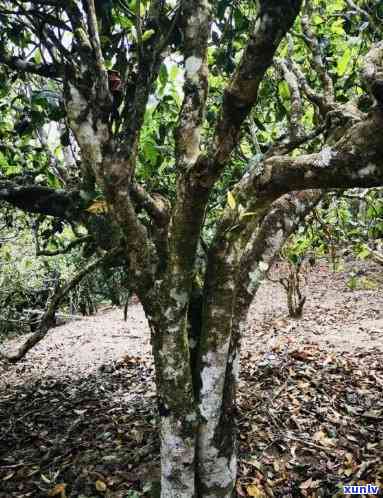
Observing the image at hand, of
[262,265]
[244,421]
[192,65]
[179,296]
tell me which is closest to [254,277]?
[262,265]

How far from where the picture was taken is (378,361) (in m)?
5.32

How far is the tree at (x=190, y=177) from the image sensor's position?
177cm

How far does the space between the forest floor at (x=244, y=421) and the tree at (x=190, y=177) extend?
92cm

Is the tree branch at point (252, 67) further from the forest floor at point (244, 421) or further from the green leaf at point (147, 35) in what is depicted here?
the forest floor at point (244, 421)

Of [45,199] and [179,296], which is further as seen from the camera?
[45,199]

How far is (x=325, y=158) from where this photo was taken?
1.83 metres

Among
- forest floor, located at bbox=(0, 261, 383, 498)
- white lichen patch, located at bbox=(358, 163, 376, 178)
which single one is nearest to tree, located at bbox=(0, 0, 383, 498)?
white lichen patch, located at bbox=(358, 163, 376, 178)

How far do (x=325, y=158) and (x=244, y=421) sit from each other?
301cm

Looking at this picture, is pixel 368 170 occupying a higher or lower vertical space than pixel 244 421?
higher

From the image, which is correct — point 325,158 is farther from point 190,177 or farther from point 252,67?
point 190,177

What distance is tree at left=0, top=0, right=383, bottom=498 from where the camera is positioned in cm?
177

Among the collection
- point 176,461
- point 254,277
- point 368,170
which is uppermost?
point 368,170

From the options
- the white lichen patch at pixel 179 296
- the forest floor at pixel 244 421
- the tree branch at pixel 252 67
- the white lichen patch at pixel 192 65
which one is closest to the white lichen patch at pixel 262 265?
the white lichen patch at pixel 179 296

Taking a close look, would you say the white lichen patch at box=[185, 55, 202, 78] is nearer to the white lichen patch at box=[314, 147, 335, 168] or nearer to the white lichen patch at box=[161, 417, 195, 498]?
the white lichen patch at box=[314, 147, 335, 168]
